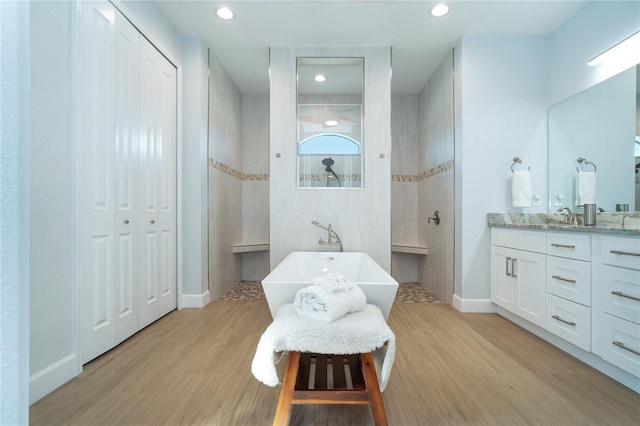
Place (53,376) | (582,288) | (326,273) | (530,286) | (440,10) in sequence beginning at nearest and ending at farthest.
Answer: (53,376) → (582,288) → (530,286) → (440,10) → (326,273)

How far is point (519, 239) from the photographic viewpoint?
7.66ft

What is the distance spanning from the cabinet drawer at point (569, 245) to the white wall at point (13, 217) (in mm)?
2458

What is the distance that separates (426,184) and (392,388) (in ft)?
9.15

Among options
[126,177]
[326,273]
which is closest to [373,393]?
[326,273]

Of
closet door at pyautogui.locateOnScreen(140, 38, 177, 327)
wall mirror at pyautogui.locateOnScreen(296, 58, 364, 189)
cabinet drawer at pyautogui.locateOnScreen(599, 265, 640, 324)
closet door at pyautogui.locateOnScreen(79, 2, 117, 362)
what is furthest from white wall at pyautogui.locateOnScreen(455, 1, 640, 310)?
closet door at pyautogui.locateOnScreen(79, 2, 117, 362)

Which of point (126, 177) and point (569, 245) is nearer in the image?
point (569, 245)

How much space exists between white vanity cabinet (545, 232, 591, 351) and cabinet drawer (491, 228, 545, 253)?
9 centimetres

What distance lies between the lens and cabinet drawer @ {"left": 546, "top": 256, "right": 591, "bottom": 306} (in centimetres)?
173

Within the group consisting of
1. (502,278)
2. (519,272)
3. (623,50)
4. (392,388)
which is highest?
(623,50)

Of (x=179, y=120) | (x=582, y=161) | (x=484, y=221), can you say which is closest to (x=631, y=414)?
(x=484, y=221)

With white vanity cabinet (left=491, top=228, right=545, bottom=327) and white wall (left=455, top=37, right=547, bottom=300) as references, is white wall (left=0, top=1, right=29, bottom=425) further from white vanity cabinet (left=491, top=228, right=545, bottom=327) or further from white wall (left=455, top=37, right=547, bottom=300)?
white wall (left=455, top=37, right=547, bottom=300)

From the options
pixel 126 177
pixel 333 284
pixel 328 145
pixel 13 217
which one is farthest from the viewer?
pixel 328 145

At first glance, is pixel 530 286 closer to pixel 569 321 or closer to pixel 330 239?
pixel 569 321

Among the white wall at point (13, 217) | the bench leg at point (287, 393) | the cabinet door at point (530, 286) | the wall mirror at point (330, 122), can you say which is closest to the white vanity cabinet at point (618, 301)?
the cabinet door at point (530, 286)
